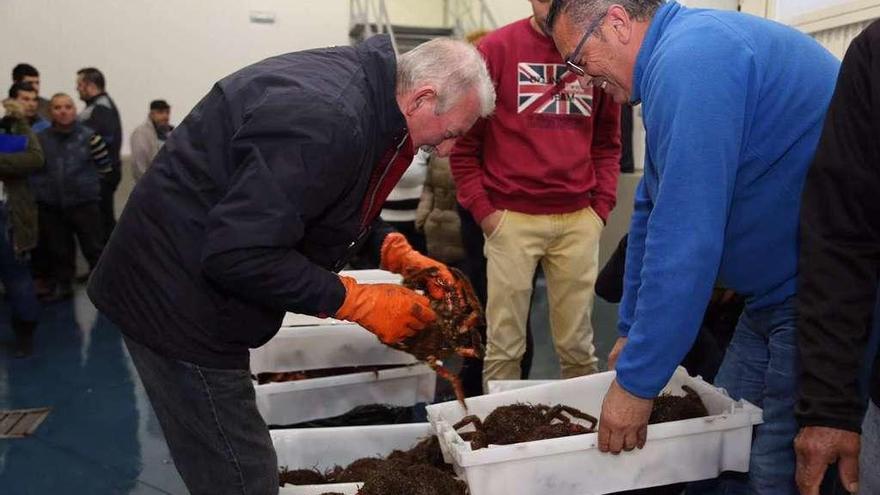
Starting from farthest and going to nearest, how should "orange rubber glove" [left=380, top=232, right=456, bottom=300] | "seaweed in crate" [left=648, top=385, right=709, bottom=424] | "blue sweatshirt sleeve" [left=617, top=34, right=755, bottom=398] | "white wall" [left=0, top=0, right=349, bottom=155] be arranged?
"white wall" [left=0, top=0, right=349, bottom=155]
"orange rubber glove" [left=380, top=232, right=456, bottom=300]
"seaweed in crate" [left=648, top=385, right=709, bottom=424]
"blue sweatshirt sleeve" [left=617, top=34, right=755, bottom=398]

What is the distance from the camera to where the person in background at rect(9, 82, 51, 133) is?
5863 millimetres

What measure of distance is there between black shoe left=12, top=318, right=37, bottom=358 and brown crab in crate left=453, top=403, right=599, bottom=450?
3560 millimetres

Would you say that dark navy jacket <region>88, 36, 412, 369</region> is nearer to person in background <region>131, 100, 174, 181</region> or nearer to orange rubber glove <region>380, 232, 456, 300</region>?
orange rubber glove <region>380, 232, 456, 300</region>

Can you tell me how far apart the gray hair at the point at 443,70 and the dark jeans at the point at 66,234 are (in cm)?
527

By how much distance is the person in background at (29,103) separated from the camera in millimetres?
5863

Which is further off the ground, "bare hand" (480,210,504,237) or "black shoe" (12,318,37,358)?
"bare hand" (480,210,504,237)

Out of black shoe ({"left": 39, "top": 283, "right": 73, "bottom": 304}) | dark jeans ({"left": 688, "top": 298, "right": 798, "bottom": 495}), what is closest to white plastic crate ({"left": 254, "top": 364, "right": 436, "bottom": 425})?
dark jeans ({"left": 688, "top": 298, "right": 798, "bottom": 495})

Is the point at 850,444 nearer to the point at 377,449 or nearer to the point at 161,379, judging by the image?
the point at 161,379

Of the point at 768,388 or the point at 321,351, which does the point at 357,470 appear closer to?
the point at 321,351

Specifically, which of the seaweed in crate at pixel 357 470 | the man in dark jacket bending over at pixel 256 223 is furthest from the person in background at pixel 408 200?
the man in dark jacket bending over at pixel 256 223

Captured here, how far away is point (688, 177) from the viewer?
134 centimetres

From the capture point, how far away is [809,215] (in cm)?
127

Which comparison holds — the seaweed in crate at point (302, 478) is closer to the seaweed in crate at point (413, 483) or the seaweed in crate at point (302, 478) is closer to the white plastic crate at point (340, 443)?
the white plastic crate at point (340, 443)

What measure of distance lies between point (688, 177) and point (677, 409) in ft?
2.66
